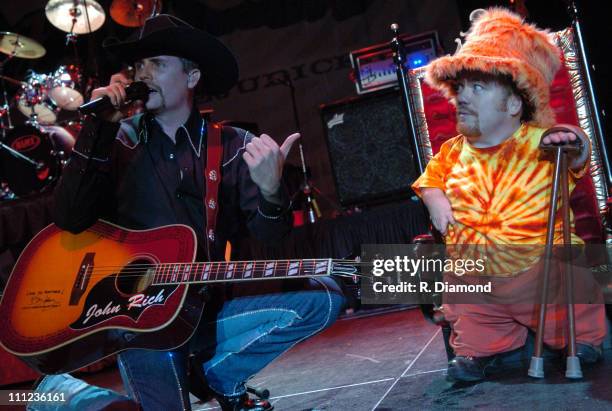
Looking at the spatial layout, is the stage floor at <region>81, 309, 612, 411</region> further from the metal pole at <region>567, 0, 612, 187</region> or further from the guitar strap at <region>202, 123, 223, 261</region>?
the metal pole at <region>567, 0, 612, 187</region>

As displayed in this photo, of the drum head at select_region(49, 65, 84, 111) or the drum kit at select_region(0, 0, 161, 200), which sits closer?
the drum kit at select_region(0, 0, 161, 200)

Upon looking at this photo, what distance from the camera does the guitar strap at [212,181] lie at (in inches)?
93.7

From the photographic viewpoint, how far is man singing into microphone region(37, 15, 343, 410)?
2143 mm

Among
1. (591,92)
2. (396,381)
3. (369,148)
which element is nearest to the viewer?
(396,381)

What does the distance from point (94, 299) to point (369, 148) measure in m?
3.85

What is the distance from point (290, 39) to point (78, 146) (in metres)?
5.50

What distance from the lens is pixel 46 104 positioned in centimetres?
708

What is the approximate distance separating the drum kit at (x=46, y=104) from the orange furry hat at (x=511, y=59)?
4650mm

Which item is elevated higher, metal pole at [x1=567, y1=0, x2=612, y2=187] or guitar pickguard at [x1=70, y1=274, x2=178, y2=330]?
metal pole at [x1=567, y1=0, x2=612, y2=187]

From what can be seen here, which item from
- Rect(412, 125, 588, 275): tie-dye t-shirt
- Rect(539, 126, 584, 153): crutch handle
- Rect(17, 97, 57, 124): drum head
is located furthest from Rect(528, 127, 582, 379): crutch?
Rect(17, 97, 57, 124): drum head

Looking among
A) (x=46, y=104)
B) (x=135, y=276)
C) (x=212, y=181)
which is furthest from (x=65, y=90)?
(x=135, y=276)

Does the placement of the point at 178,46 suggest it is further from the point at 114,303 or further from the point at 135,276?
the point at 114,303

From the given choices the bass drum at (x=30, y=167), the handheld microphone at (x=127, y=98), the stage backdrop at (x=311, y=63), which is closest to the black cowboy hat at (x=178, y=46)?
the handheld microphone at (x=127, y=98)

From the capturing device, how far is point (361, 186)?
5691 mm
